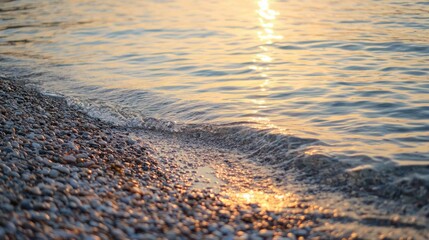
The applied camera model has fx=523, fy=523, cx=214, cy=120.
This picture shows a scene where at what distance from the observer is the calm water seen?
9.32 metres

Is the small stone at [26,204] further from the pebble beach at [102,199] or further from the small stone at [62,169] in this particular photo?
the small stone at [62,169]

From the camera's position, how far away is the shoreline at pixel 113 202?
17.1ft

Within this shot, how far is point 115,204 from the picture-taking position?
229 inches

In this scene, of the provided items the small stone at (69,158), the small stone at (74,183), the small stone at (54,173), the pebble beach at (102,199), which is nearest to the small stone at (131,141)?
the pebble beach at (102,199)

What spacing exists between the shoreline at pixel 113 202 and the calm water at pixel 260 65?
7.16 feet

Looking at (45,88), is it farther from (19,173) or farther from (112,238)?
(112,238)

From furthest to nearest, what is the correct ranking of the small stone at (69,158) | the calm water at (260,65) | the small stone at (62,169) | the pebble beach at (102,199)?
the calm water at (260,65), the small stone at (69,158), the small stone at (62,169), the pebble beach at (102,199)

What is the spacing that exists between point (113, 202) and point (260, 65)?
909 centimetres

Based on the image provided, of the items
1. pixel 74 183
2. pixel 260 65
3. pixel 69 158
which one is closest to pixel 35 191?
pixel 74 183

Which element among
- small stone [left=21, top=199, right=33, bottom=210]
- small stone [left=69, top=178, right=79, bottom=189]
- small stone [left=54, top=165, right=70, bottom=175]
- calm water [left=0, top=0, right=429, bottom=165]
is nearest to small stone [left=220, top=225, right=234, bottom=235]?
small stone [left=69, top=178, right=79, bottom=189]

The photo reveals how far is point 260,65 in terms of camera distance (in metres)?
14.3

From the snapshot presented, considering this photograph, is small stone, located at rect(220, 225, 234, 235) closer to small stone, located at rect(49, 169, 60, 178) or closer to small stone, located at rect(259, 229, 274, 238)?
small stone, located at rect(259, 229, 274, 238)

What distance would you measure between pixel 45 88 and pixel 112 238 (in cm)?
815

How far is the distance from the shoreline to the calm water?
218 centimetres
